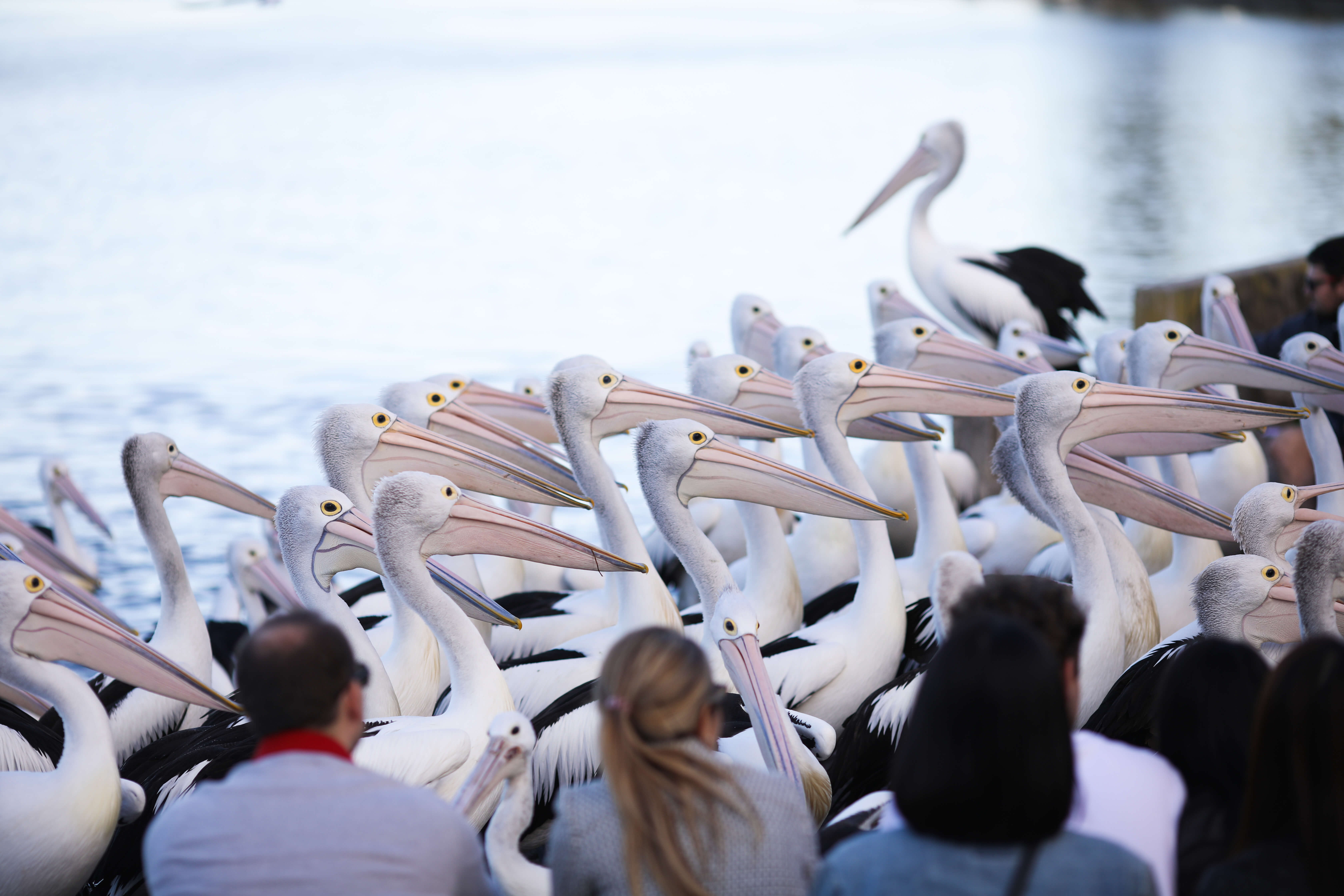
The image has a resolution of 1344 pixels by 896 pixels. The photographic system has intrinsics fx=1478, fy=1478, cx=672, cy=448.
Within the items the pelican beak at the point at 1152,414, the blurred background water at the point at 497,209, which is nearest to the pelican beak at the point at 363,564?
the pelican beak at the point at 1152,414

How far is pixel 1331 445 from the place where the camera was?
4695 mm

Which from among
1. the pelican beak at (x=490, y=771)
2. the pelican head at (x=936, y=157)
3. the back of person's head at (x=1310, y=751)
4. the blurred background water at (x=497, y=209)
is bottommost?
the blurred background water at (x=497, y=209)

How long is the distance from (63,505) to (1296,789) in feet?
18.6

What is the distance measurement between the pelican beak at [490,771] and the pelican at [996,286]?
4180 millimetres

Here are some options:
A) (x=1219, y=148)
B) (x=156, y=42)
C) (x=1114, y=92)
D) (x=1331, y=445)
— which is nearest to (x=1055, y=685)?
(x=1331, y=445)

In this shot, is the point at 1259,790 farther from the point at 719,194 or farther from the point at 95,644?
the point at 719,194

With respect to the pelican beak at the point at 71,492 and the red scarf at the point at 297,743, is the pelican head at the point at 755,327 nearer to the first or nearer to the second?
the pelican beak at the point at 71,492

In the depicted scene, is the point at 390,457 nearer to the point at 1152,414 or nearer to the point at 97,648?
the point at 97,648

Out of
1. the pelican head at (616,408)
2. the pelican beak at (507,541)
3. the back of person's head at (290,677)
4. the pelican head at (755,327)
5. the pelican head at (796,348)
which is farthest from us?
the pelican head at (755,327)

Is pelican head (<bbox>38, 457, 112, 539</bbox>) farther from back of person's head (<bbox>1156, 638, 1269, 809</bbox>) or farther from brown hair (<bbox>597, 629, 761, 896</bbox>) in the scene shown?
back of person's head (<bbox>1156, 638, 1269, 809</bbox>)

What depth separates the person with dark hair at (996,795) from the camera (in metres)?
1.63

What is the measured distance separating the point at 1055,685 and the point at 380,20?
187 feet

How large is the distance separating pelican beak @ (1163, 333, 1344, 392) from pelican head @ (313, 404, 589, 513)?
6.47 feet

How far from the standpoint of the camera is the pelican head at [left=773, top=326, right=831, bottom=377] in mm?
5363
